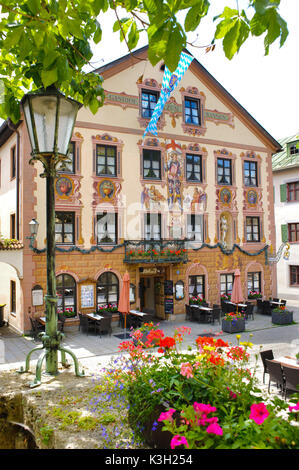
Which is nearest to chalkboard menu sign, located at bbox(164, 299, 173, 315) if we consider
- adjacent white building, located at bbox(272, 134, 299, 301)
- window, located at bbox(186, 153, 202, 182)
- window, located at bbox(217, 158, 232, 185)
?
window, located at bbox(186, 153, 202, 182)

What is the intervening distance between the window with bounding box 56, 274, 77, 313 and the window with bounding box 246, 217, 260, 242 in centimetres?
1070

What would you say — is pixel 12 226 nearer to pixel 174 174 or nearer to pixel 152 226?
pixel 152 226

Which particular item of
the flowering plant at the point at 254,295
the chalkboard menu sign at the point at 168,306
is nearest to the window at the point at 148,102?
the chalkboard menu sign at the point at 168,306

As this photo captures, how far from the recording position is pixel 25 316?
16.0 m

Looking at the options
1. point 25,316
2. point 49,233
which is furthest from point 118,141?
point 49,233

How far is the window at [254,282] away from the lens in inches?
883

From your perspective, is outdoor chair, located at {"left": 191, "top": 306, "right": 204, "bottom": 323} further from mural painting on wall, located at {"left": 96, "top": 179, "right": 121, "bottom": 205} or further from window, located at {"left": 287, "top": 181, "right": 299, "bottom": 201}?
window, located at {"left": 287, "top": 181, "right": 299, "bottom": 201}

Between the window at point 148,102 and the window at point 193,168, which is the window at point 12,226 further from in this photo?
the window at point 193,168

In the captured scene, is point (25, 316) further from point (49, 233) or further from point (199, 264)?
point (49, 233)

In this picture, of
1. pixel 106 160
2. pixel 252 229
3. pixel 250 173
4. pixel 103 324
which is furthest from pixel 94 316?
pixel 250 173

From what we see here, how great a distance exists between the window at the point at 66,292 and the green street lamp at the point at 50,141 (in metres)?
12.4

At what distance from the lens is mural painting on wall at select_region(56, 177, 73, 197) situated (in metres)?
17.0

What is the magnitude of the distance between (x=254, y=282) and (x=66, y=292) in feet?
37.0

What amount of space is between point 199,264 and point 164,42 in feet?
60.5
